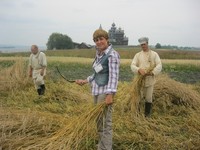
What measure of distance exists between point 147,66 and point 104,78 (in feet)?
6.78

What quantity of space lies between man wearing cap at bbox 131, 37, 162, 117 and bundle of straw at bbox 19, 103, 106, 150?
73.9 inches

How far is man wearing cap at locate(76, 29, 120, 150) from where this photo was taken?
3.45 meters

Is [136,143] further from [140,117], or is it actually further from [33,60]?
[33,60]

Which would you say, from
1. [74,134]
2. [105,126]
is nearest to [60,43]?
[74,134]

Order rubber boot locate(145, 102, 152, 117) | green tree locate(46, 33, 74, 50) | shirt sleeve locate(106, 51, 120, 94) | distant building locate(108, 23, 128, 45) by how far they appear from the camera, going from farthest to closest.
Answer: distant building locate(108, 23, 128, 45) → green tree locate(46, 33, 74, 50) → rubber boot locate(145, 102, 152, 117) → shirt sleeve locate(106, 51, 120, 94)

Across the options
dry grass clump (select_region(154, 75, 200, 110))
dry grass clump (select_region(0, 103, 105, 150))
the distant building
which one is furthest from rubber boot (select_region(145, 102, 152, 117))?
the distant building

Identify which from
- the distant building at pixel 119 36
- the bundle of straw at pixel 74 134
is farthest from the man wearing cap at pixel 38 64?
the distant building at pixel 119 36

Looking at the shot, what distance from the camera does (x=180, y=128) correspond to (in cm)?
511

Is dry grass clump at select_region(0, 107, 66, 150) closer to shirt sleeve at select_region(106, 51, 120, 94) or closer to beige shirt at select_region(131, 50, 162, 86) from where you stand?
shirt sleeve at select_region(106, 51, 120, 94)

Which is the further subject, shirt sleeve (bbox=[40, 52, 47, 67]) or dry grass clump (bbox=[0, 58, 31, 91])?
dry grass clump (bbox=[0, 58, 31, 91])

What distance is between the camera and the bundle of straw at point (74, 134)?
3.64m

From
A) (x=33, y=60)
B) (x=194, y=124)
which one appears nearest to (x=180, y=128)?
(x=194, y=124)

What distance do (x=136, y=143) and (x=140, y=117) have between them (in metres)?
1.20

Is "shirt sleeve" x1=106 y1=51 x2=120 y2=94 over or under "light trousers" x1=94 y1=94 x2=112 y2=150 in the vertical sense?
over
